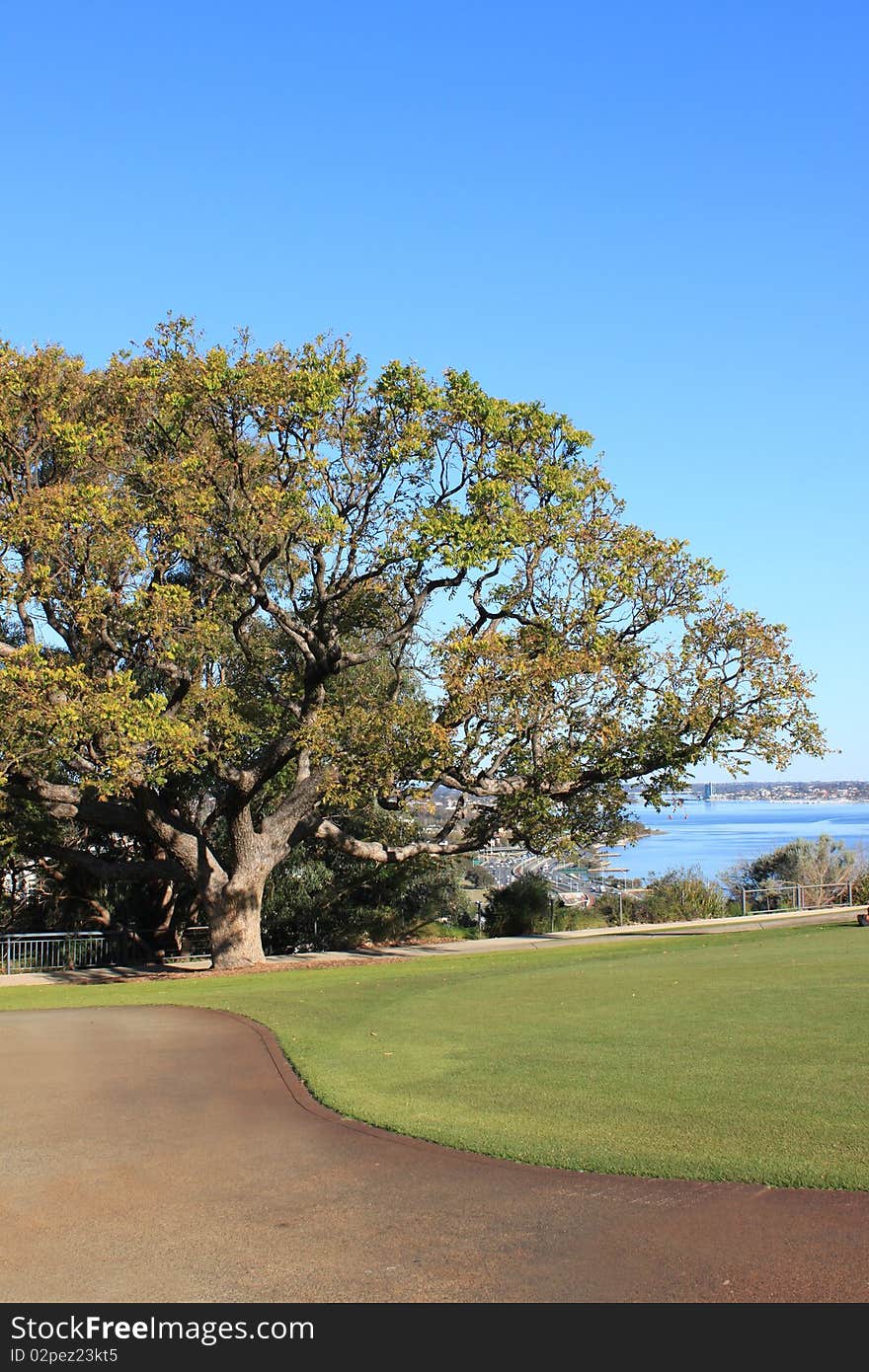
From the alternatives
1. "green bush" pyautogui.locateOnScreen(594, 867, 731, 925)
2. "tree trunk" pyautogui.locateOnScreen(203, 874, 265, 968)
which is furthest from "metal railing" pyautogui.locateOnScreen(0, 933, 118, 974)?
"green bush" pyautogui.locateOnScreen(594, 867, 731, 925)

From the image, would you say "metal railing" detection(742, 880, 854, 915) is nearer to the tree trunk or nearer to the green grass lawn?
the green grass lawn

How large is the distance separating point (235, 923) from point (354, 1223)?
1866 cm

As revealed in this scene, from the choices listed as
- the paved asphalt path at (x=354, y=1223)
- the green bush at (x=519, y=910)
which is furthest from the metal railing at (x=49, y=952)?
the paved asphalt path at (x=354, y=1223)

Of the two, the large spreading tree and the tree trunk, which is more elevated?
the large spreading tree

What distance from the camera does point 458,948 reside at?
28.8 metres

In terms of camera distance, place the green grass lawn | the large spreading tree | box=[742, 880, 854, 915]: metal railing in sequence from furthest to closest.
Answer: box=[742, 880, 854, 915]: metal railing
the large spreading tree
the green grass lawn

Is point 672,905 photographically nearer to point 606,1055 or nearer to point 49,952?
point 49,952

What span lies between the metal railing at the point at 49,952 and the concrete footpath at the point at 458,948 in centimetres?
65

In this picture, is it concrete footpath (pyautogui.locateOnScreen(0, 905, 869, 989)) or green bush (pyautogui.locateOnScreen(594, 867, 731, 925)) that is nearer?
concrete footpath (pyautogui.locateOnScreen(0, 905, 869, 989))

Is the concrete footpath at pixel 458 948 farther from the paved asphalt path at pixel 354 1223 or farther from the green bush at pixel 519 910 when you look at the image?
the paved asphalt path at pixel 354 1223

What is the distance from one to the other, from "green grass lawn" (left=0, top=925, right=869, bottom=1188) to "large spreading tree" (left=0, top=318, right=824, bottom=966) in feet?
14.5

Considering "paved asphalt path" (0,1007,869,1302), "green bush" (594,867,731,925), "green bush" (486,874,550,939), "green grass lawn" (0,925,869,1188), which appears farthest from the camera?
"green bush" (594,867,731,925)

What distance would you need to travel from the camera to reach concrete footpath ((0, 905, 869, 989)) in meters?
24.2
